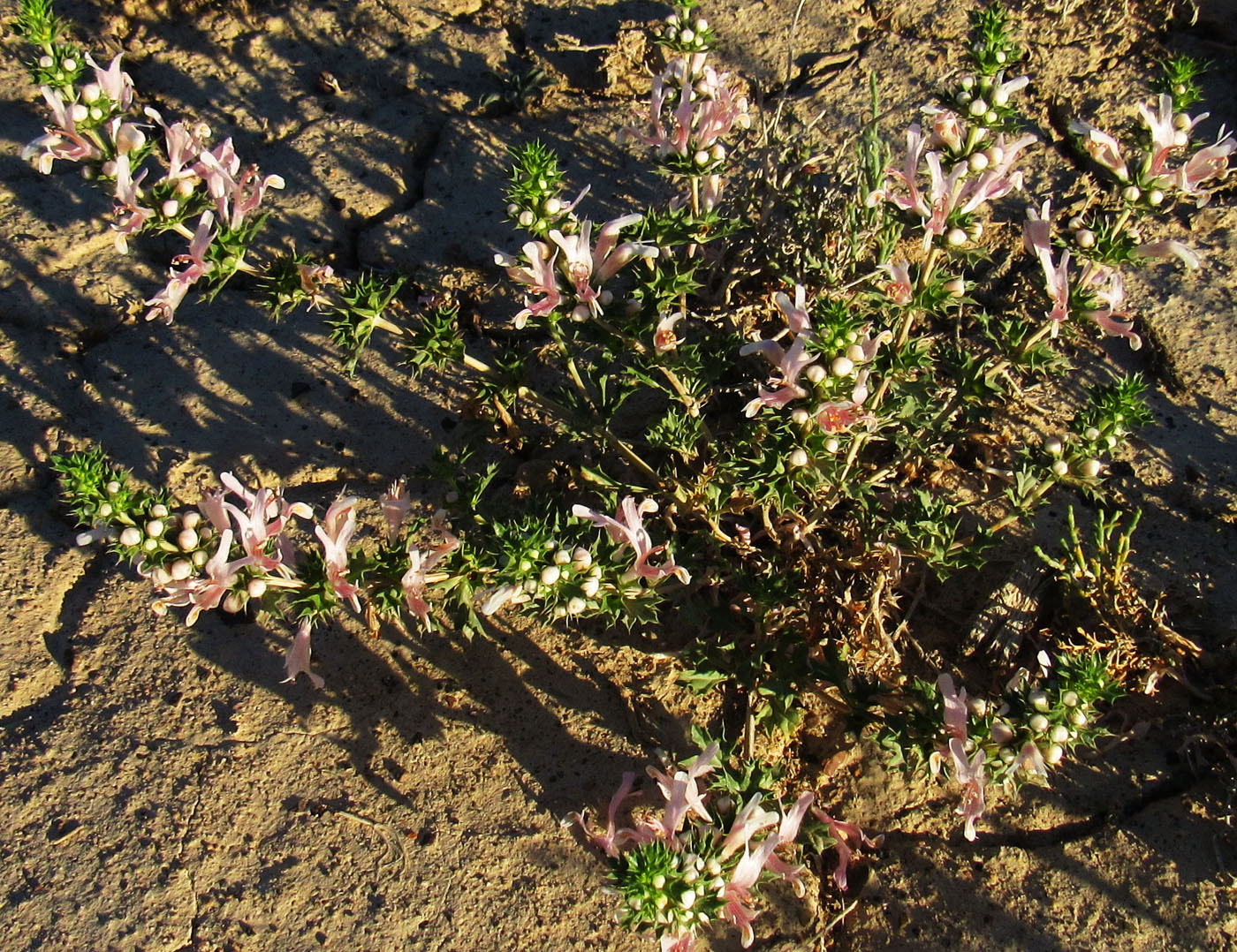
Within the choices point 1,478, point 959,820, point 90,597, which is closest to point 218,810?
point 90,597

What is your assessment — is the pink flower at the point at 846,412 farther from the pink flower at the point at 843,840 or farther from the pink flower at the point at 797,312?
the pink flower at the point at 843,840

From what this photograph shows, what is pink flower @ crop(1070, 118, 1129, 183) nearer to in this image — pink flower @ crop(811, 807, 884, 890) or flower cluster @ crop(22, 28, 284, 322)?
pink flower @ crop(811, 807, 884, 890)

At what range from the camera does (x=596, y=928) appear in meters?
3.09

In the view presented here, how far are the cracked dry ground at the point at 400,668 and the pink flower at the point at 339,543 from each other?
0.91 metres

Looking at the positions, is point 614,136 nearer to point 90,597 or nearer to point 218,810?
point 90,597

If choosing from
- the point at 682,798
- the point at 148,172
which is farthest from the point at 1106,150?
the point at 148,172

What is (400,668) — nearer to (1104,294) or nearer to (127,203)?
(127,203)

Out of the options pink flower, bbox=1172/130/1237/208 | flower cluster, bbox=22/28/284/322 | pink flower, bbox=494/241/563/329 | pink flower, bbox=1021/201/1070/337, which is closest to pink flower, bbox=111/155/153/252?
flower cluster, bbox=22/28/284/322

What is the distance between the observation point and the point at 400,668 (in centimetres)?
360

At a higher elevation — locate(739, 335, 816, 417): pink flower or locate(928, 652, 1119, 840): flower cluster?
locate(739, 335, 816, 417): pink flower

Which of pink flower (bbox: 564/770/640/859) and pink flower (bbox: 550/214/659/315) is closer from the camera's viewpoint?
pink flower (bbox: 550/214/659/315)

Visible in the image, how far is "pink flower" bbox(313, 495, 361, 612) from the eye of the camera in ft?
9.00

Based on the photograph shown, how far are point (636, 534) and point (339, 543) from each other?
0.83 meters

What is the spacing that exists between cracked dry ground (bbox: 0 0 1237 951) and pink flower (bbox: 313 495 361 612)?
2.98 ft
